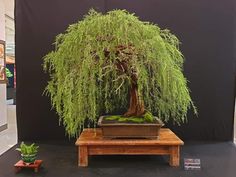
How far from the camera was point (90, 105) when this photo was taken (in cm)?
254

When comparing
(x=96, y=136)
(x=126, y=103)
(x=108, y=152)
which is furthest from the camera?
(x=126, y=103)

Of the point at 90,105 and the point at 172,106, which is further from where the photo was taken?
the point at 172,106

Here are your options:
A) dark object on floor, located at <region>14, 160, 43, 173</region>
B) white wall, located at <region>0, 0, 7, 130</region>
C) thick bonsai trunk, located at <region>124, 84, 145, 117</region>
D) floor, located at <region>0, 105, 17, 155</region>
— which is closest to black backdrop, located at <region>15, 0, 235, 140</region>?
floor, located at <region>0, 105, 17, 155</region>

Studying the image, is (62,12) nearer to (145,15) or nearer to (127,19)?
(145,15)

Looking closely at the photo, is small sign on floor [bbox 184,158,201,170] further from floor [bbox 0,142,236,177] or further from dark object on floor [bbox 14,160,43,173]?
dark object on floor [bbox 14,160,43,173]

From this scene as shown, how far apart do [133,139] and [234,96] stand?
1.65 m

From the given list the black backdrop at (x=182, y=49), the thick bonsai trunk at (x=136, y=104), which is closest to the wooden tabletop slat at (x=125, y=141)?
the thick bonsai trunk at (x=136, y=104)

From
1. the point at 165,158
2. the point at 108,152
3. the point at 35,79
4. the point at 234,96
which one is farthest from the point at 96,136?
the point at 234,96

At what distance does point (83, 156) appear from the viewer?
2.62 metres

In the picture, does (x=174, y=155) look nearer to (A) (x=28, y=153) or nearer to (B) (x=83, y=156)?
(B) (x=83, y=156)

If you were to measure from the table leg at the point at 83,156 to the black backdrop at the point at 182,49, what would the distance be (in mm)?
1033

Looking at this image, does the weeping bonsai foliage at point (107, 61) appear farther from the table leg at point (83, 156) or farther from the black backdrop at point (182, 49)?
the black backdrop at point (182, 49)

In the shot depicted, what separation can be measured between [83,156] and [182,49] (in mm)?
1802

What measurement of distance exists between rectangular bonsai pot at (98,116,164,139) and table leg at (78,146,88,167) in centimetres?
21
